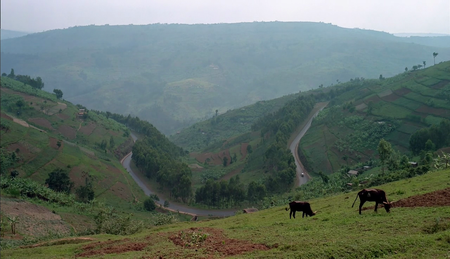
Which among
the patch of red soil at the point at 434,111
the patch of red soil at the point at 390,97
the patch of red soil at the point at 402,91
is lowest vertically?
the patch of red soil at the point at 434,111

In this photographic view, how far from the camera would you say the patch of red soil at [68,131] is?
120 metres

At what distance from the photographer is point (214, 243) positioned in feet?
76.6

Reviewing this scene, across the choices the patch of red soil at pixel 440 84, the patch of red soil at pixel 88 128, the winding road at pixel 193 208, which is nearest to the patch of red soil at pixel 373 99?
the patch of red soil at pixel 440 84

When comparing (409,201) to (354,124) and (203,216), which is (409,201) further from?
(354,124)

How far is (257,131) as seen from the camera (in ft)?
527

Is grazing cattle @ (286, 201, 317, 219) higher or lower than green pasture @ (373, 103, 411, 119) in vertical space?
lower

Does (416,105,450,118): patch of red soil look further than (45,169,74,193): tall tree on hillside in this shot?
Yes

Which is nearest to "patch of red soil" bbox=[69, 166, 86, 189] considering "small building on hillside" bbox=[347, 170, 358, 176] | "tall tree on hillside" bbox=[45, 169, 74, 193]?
"tall tree on hillside" bbox=[45, 169, 74, 193]

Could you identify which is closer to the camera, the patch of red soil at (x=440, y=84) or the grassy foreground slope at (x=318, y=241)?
the grassy foreground slope at (x=318, y=241)

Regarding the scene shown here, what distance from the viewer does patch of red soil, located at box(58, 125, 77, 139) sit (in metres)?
120

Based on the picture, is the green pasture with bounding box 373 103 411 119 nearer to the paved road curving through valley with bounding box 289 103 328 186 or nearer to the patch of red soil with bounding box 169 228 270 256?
the paved road curving through valley with bounding box 289 103 328 186

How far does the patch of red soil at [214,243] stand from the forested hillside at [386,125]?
65321mm

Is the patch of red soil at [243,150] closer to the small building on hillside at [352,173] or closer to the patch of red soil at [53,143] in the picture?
the small building on hillside at [352,173]

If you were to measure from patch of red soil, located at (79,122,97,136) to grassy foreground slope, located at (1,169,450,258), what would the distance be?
106028mm
